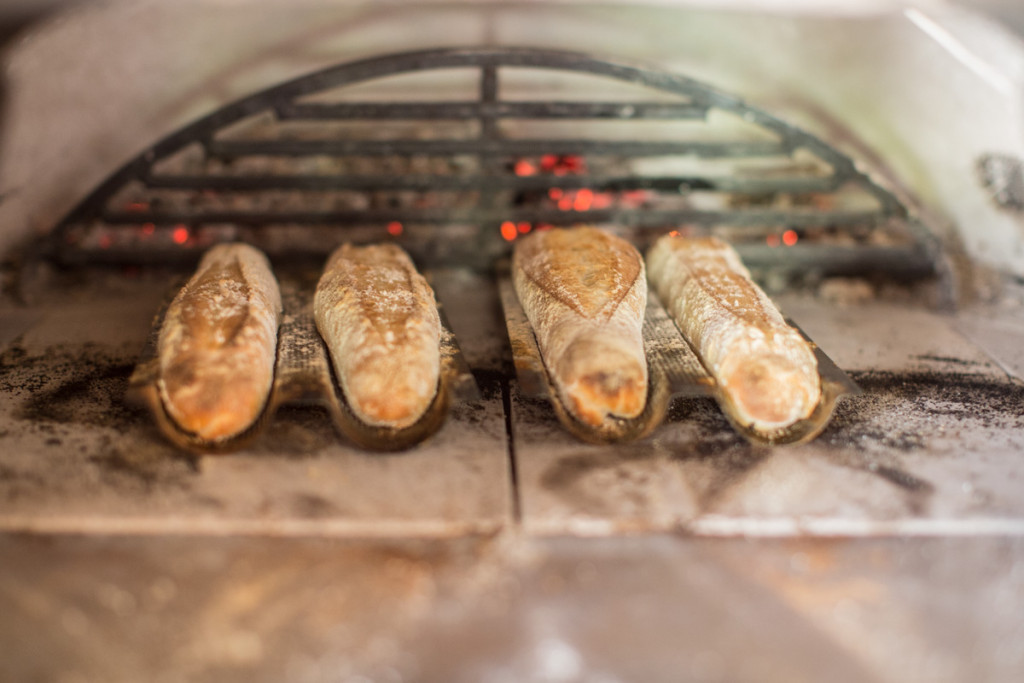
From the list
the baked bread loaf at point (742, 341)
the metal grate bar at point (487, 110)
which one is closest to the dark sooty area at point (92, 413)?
the metal grate bar at point (487, 110)

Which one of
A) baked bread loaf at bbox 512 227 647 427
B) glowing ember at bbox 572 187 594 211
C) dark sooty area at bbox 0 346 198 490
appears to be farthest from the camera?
glowing ember at bbox 572 187 594 211

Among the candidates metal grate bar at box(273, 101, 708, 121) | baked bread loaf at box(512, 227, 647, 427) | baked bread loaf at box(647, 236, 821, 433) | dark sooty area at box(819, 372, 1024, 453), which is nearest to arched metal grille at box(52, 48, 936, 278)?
metal grate bar at box(273, 101, 708, 121)

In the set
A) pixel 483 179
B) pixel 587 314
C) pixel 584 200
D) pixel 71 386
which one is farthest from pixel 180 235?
pixel 587 314

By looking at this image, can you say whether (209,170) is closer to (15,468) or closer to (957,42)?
(15,468)

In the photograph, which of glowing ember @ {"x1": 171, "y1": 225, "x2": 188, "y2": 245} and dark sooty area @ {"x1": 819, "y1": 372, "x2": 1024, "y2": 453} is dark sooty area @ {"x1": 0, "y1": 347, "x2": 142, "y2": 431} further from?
dark sooty area @ {"x1": 819, "y1": 372, "x2": 1024, "y2": 453}

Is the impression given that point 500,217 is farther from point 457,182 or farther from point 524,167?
point 524,167

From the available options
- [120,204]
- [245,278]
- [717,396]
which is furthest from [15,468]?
[717,396]
